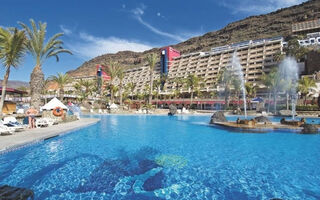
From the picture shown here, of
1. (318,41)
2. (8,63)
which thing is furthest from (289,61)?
(8,63)

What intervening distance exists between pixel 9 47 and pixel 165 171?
16482 millimetres

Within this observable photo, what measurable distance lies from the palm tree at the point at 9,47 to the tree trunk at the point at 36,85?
2642mm

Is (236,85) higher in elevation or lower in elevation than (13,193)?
higher

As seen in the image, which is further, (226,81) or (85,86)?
(85,86)

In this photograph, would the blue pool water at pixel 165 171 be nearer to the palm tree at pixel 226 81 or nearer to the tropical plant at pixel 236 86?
the tropical plant at pixel 236 86

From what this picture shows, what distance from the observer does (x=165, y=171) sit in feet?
21.5

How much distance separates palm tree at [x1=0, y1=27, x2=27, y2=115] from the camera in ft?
49.8

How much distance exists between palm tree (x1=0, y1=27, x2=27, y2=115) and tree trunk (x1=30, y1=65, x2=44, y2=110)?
2.64m

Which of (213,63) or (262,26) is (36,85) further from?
(262,26)

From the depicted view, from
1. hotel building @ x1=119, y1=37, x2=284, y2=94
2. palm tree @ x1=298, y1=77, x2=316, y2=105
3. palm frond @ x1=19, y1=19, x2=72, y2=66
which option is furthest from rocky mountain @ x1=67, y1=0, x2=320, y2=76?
palm frond @ x1=19, y1=19, x2=72, y2=66

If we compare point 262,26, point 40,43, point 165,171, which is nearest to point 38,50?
point 40,43

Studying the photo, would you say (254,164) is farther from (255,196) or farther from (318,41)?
(318,41)

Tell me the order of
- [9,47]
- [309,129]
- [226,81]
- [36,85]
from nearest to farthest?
[309,129] → [9,47] → [36,85] → [226,81]

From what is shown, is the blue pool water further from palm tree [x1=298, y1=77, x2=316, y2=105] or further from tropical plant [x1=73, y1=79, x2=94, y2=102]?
tropical plant [x1=73, y1=79, x2=94, y2=102]
